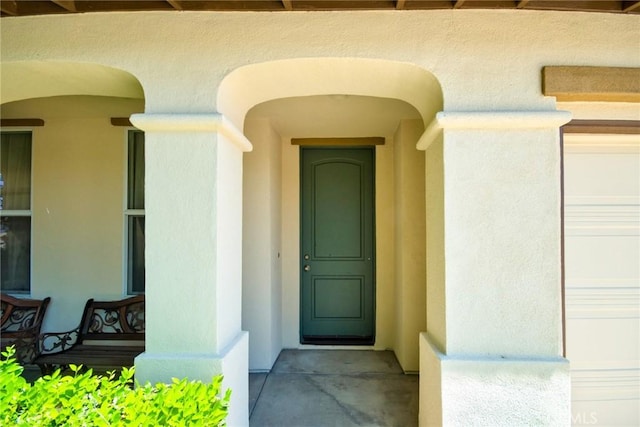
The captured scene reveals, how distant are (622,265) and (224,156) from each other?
2907 millimetres

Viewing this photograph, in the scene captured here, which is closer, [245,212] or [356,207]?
[245,212]

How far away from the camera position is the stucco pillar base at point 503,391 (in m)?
2.15

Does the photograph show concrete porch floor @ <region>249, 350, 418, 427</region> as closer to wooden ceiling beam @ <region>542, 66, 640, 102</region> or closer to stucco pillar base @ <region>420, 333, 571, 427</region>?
stucco pillar base @ <region>420, 333, 571, 427</region>

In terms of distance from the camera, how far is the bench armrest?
12.0ft

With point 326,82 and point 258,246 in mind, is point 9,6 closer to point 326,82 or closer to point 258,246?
point 326,82

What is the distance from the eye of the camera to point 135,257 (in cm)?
389

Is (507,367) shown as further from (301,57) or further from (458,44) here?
(301,57)

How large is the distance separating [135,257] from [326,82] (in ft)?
9.05

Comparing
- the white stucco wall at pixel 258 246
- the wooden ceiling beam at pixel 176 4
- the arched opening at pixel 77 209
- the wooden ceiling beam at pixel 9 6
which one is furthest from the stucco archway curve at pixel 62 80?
the white stucco wall at pixel 258 246

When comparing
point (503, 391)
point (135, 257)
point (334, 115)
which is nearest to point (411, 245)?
point (334, 115)

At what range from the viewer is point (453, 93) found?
225 cm

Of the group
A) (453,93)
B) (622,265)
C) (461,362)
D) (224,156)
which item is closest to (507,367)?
(461,362)

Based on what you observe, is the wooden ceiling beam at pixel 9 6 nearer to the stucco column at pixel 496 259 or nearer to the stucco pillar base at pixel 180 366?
the stucco pillar base at pixel 180 366

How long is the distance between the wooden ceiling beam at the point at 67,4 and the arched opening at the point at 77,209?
63.5 inches
